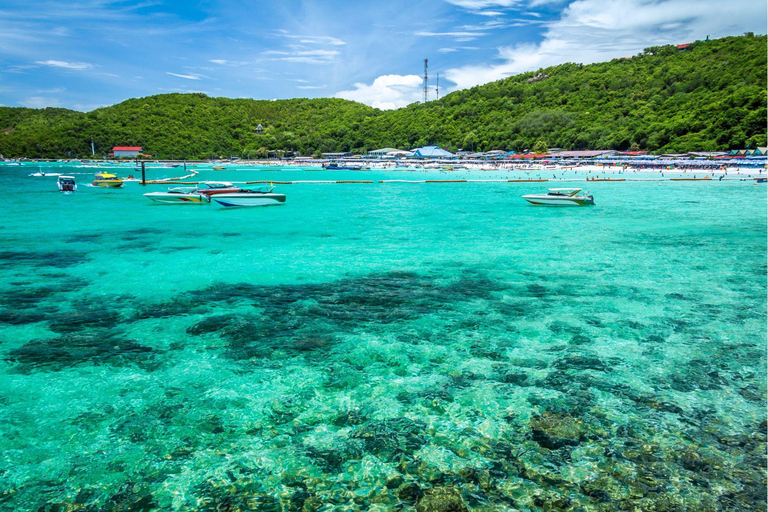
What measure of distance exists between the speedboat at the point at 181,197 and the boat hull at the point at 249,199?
4.49 meters

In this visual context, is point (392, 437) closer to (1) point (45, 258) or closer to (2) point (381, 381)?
(2) point (381, 381)

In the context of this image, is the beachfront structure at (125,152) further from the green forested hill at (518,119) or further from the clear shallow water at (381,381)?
the clear shallow water at (381,381)

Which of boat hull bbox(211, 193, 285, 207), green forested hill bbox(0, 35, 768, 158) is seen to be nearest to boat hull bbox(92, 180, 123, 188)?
boat hull bbox(211, 193, 285, 207)

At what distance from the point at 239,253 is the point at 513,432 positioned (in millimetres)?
14701

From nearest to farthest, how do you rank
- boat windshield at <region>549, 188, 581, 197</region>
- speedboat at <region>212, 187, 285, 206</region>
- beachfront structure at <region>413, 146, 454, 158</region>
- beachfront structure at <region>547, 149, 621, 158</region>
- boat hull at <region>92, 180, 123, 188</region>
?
speedboat at <region>212, 187, 285, 206</region> → boat windshield at <region>549, 188, 581, 197</region> → boat hull at <region>92, 180, 123, 188</region> → beachfront structure at <region>547, 149, 621, 158</region> → beachfront structure at <region>413, 146, 454, 158</region>

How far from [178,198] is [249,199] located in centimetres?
738

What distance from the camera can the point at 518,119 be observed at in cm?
14512

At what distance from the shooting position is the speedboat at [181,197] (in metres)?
37.0

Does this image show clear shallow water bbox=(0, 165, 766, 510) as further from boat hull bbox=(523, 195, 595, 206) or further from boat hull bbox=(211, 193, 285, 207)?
boat hull bbox=(523, 195, 595, 206)

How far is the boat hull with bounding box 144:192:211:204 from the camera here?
37.0 m

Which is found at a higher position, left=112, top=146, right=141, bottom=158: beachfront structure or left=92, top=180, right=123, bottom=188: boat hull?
left=112, top=146, right=141, bottom=158: beachfront structure

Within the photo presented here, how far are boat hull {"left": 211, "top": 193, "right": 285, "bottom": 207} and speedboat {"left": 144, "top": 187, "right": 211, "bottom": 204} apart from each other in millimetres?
4493

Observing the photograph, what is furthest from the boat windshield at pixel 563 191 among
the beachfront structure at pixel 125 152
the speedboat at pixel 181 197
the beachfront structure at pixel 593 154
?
the beachfront structure at pixel 125 152

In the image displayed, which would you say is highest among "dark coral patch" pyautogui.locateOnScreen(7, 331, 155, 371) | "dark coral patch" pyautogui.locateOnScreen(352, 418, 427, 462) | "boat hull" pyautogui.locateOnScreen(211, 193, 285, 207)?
"boat hull" pyautogui.locateOnScreen(211, 193, 285, 207)
